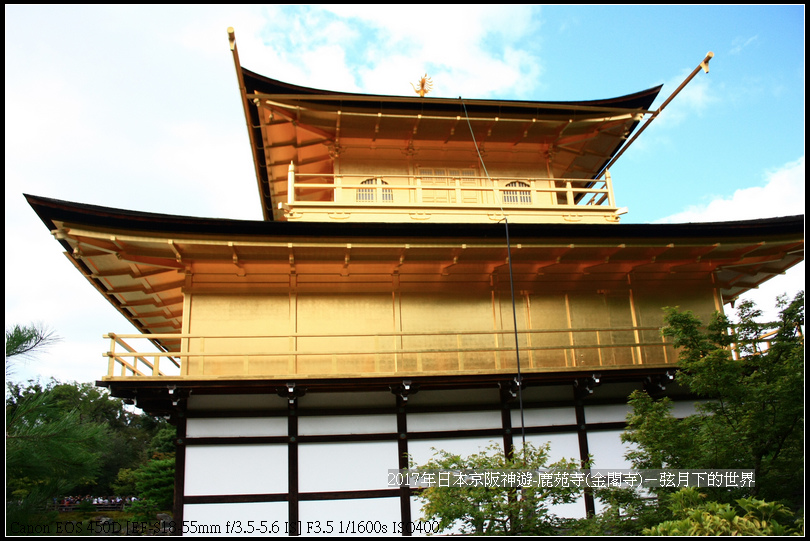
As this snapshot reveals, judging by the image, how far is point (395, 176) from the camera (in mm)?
15625

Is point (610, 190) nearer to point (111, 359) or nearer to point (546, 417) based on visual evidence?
point (546, 417)

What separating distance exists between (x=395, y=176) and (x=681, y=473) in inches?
383

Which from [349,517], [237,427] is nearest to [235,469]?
[237,427]

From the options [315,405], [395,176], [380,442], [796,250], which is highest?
[395,176]

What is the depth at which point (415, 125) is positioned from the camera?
54.1ft

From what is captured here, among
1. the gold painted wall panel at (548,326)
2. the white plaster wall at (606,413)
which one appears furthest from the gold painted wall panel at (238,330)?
the white plaster wall at (606,413)

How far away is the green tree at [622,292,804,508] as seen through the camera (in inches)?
384

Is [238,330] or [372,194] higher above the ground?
[372,194]

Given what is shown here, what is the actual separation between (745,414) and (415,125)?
10872 millimetres

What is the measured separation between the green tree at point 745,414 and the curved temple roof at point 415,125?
8.07 metres

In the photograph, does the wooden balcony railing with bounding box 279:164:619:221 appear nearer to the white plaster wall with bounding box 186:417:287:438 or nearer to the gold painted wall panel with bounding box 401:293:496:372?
the gold painted wall panel with bounding box 401:293:496:372

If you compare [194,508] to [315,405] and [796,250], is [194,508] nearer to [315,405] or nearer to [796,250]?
[315,405]

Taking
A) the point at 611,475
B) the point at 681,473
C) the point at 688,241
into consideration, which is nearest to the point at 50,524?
the point at 611,475

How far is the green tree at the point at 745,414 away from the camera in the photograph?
32.0 ft
